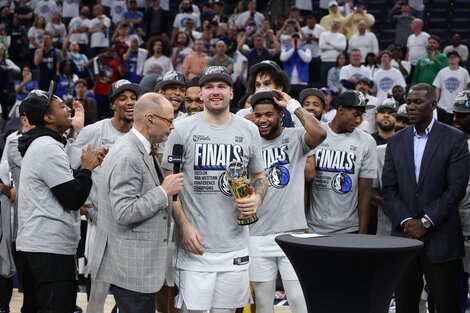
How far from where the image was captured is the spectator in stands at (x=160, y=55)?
1644cm

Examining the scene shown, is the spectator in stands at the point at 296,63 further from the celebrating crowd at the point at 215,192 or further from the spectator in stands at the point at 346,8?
the celebrating crowd at the point at 215,192

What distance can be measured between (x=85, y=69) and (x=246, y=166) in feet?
38.1

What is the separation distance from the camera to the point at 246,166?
6129mm

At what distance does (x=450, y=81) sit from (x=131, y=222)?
429 inches

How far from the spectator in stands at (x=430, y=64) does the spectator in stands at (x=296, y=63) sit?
1.91 metres

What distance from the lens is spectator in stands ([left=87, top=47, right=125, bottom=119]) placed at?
1638cm

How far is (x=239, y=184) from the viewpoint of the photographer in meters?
5.76

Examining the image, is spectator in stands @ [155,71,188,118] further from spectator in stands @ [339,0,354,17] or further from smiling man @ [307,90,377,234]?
spectator in stands @ [339,0,354,17]

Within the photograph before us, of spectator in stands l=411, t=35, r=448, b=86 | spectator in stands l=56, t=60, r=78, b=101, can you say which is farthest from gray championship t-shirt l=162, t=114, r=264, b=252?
spectator in stands l=411, t=35, r=448, b=86

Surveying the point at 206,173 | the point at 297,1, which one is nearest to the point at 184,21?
the point at 297,1

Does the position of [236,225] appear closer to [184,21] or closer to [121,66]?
[121,66]

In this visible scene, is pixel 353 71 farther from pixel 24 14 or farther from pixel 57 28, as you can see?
pixel 24 14

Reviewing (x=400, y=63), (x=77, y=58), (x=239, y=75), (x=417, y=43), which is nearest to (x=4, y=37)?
(x=77, y=58)

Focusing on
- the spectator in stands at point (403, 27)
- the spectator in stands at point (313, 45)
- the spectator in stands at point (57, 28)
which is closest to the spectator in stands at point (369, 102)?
the spectator in stands at point (313, 45)
